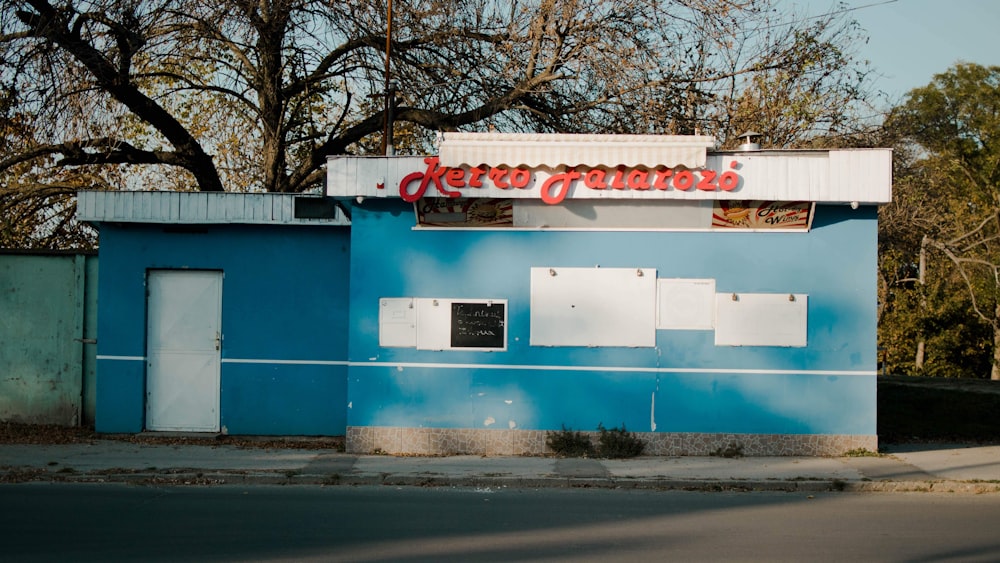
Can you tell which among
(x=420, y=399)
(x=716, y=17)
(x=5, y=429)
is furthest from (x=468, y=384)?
(x=716, y=17)

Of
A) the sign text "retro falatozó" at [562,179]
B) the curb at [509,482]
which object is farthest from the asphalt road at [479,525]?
the sign text "retro falatozó" at [562,179]

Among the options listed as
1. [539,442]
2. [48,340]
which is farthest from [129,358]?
[539,442]

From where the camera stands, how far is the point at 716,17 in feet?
57.2

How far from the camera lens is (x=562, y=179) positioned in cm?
1286

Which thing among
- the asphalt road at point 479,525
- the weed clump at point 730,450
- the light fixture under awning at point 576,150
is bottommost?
the asphalt road at point 479,525

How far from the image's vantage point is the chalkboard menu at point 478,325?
13.3 m

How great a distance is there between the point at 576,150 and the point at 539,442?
4021 mm

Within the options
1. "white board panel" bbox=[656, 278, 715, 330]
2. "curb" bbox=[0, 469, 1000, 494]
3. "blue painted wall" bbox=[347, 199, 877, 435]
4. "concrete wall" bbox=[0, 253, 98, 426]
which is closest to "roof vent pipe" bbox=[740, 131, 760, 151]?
"blue painted wall" bbox=[347, 199, 877, 435]

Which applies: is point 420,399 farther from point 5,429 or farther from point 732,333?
point 5,429

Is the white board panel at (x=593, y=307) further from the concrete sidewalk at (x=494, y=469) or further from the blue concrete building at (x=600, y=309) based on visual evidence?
the concrete sidewalk at (x=494, y=469)

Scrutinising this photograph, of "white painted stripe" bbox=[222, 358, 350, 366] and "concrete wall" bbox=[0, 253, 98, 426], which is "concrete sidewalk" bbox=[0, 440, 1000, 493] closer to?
"white painted stripe" bbox=[222, 358, 350, 366]

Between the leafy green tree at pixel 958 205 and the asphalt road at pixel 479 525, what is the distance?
728 inches

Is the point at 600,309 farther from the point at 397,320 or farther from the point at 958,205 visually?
the point at 958,205

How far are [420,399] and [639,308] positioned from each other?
3.28m
